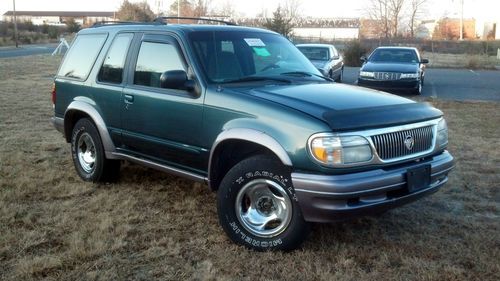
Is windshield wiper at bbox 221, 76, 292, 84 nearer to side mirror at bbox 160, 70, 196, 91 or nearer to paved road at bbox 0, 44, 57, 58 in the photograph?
side mirror at bbox 160, 70, 196, 91

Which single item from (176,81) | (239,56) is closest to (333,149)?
(176,81)

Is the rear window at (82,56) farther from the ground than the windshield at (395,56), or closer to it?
closer to it

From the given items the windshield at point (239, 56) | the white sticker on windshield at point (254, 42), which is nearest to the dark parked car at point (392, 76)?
the windshield at point (239, 56)

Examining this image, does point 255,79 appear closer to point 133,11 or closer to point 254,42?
point 254,42

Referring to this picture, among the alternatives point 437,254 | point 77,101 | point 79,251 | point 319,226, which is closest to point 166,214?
point 79,251

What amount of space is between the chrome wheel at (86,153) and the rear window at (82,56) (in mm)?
687

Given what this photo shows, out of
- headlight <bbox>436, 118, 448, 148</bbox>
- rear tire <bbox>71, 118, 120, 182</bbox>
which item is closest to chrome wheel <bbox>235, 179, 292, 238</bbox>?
headlight <bbox>436, 118, 448, 148</bbox>

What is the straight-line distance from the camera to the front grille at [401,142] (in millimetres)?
3829

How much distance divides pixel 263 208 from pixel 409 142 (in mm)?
1234

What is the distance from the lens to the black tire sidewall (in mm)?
5629

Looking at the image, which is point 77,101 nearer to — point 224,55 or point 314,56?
point 224,55

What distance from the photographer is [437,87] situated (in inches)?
714

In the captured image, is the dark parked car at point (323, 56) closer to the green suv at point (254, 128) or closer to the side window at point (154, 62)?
the green suv at point (254, 128)

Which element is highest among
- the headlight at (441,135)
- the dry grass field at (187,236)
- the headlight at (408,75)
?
the headlight at (408,75)
